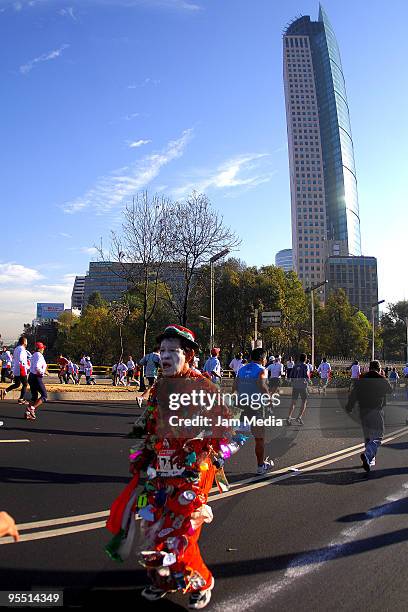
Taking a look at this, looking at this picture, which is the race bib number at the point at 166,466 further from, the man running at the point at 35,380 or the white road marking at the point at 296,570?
the man running at the point at 35,380

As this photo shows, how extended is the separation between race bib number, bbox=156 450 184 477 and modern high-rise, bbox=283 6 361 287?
17202 centimetres

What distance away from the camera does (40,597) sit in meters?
3.41

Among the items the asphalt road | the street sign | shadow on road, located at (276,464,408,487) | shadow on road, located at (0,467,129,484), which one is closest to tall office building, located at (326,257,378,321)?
the street sign

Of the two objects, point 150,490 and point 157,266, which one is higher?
point 157,266

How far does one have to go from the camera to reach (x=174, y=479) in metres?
3.58

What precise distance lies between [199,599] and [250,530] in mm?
1671

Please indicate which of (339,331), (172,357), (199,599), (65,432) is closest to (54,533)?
(199,599)

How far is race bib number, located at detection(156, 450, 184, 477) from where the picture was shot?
3582 millimetres

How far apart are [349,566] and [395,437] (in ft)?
28.2

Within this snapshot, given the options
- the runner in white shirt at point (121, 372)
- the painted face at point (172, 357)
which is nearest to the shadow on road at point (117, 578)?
the painted face at point (172, 357)

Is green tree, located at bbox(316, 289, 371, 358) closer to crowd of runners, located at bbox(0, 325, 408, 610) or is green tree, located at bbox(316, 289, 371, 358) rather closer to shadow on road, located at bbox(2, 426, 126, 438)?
shadow on road, located at bbox(2, 426, 126, 438)

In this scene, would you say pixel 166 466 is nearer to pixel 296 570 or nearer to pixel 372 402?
pixel 296 570

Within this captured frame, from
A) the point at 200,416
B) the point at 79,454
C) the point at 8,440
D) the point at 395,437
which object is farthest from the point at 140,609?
the point at 395,437

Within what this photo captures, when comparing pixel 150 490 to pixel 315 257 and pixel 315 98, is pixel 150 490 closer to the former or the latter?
pixel 315 257
